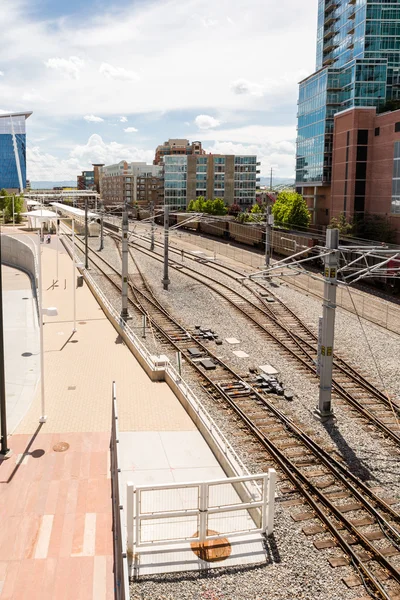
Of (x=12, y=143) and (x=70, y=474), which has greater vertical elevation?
(x=12, y=143)

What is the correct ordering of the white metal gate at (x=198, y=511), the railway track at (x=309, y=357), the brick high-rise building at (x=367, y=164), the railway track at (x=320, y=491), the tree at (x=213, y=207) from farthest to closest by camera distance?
the tree at (x=213, y=207) → the brick high-rise building at (x=367, y=164) → the railway track at (x=309, y=357) → the railway track at (x=320, y=491) → the white metal gate at (x=198, y=511)

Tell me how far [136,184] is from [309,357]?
12472cm

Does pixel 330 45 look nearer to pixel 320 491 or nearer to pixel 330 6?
pixel 330 6

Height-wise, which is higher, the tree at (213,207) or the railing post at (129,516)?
the tree at (213,207)

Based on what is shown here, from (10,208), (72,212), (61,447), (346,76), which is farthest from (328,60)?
(61,447)

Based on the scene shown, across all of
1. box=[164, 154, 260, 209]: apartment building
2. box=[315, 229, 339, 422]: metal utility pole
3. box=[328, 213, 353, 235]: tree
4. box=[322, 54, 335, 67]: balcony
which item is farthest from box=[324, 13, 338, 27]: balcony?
box=[315, 229, 339, 422]: metal utility pole

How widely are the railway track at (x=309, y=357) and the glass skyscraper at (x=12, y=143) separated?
312 ft

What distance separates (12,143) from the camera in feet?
383

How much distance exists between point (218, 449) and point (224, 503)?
270 centimetres

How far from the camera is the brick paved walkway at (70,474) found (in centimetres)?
902

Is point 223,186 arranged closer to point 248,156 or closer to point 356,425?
point 248,156

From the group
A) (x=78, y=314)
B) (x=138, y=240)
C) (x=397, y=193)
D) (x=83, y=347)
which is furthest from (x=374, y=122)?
(x=83, y=347)

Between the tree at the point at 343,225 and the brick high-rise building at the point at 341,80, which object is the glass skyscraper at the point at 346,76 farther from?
the tree at the point at 343,225

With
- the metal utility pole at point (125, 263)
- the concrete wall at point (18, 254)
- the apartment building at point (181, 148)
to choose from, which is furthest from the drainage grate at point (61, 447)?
the apartment building at point (181, 148)
